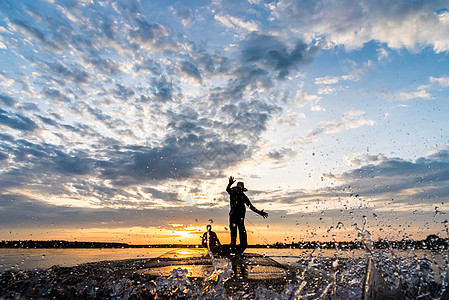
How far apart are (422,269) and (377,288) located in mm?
4491

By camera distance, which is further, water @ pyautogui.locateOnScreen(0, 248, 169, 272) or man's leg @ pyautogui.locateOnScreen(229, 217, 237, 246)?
man's leg @ pyautogui.locateOnScreen(229, 217, 237, 246)

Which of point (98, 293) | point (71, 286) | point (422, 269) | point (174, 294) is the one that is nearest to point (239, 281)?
point (174, 294)

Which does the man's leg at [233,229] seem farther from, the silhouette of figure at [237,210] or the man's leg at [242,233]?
the man's leg at [242,233]

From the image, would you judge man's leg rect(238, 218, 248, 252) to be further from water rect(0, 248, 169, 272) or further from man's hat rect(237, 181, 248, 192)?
water rect(0, 248, 169, 272)

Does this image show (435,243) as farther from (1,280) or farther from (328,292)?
(1,280)

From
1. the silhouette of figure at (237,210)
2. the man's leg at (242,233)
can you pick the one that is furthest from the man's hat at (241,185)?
→ the man's leg at (242,233)

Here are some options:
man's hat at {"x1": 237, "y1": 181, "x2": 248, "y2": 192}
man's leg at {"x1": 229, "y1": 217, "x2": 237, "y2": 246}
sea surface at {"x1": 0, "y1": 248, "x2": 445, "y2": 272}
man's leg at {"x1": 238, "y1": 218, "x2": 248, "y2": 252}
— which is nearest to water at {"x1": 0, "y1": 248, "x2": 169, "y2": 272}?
sea surface at {"x1": 0, "y1": 248, "x2": 445, "y2": 272}

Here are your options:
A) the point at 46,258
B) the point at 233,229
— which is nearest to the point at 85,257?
the point at 46,258

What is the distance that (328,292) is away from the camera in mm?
5348

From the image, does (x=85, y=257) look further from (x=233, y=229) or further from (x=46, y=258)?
(x=233, y=229)

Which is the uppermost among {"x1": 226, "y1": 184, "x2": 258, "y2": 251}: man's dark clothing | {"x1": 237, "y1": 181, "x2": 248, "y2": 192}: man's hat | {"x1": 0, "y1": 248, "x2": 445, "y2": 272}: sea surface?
{"x1": 237, "y1": 181, "x2": 248, "y2": 192}: man's hat

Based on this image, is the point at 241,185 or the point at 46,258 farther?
the point at 46,258

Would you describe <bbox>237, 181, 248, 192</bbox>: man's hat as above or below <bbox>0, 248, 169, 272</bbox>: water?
above

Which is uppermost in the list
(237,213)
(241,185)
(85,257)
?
(241,185)
